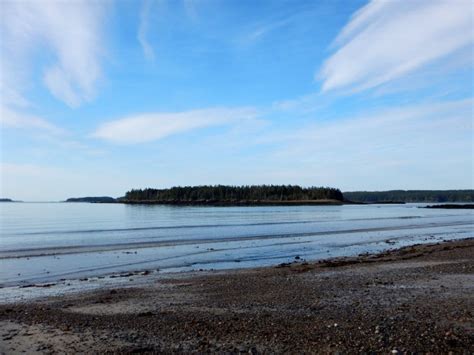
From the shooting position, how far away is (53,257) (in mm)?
27125

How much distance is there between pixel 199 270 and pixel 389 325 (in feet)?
43.1

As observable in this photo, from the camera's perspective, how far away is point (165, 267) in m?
23.2

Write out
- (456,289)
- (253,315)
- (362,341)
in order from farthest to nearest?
(456,289)
(253,315)
(362,341)

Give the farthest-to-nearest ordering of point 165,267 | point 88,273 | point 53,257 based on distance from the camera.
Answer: point 53,257, point 165,267, point 88,273

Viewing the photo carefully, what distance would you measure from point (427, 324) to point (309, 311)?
9.10 feet

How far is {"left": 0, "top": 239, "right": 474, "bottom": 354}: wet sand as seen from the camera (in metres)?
8.66

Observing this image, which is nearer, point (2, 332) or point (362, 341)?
point (362, 341)

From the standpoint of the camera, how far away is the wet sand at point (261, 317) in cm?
866

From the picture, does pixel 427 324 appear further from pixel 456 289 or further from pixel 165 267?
pixel 165 267

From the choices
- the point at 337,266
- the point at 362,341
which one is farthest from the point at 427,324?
the point at 337,266

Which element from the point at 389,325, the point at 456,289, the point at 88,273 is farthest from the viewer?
the point at 88,273

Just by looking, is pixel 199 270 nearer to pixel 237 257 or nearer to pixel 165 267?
pixel 165 267

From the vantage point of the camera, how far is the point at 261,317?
10.8m

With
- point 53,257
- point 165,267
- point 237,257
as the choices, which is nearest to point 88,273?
point 165,267
